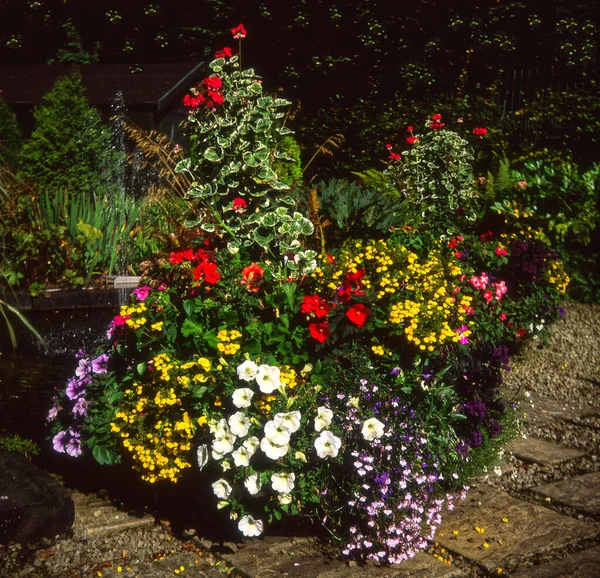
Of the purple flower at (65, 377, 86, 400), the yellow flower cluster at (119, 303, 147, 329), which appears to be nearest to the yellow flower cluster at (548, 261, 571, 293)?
the yellow flower cluster at (119, 303, 147, 329)

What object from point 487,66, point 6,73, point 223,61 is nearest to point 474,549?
point 223,61

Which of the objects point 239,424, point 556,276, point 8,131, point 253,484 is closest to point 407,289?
point 239,424

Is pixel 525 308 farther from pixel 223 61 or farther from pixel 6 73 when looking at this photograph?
pixel 6 73

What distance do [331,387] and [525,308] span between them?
2809mm

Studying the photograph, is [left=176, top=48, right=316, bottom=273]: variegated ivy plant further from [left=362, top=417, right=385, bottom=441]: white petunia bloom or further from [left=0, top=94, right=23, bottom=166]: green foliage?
[left=0, top=94, right=23, bottom=166]: green foliage

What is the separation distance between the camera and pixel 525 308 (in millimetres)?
5695

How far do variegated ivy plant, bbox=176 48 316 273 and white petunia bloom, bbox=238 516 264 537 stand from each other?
4.46ft

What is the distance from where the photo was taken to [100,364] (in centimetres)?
366

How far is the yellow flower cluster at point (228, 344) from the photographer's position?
3230 mm

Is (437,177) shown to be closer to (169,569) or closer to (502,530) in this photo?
(502,530)

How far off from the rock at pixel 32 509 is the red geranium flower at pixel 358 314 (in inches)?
55.6

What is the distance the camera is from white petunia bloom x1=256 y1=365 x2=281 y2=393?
122 inches

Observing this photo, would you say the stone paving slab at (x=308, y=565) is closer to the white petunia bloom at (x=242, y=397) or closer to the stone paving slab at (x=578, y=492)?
the white petunia bloom at (x=242, y=397)

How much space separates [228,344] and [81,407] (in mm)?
811
